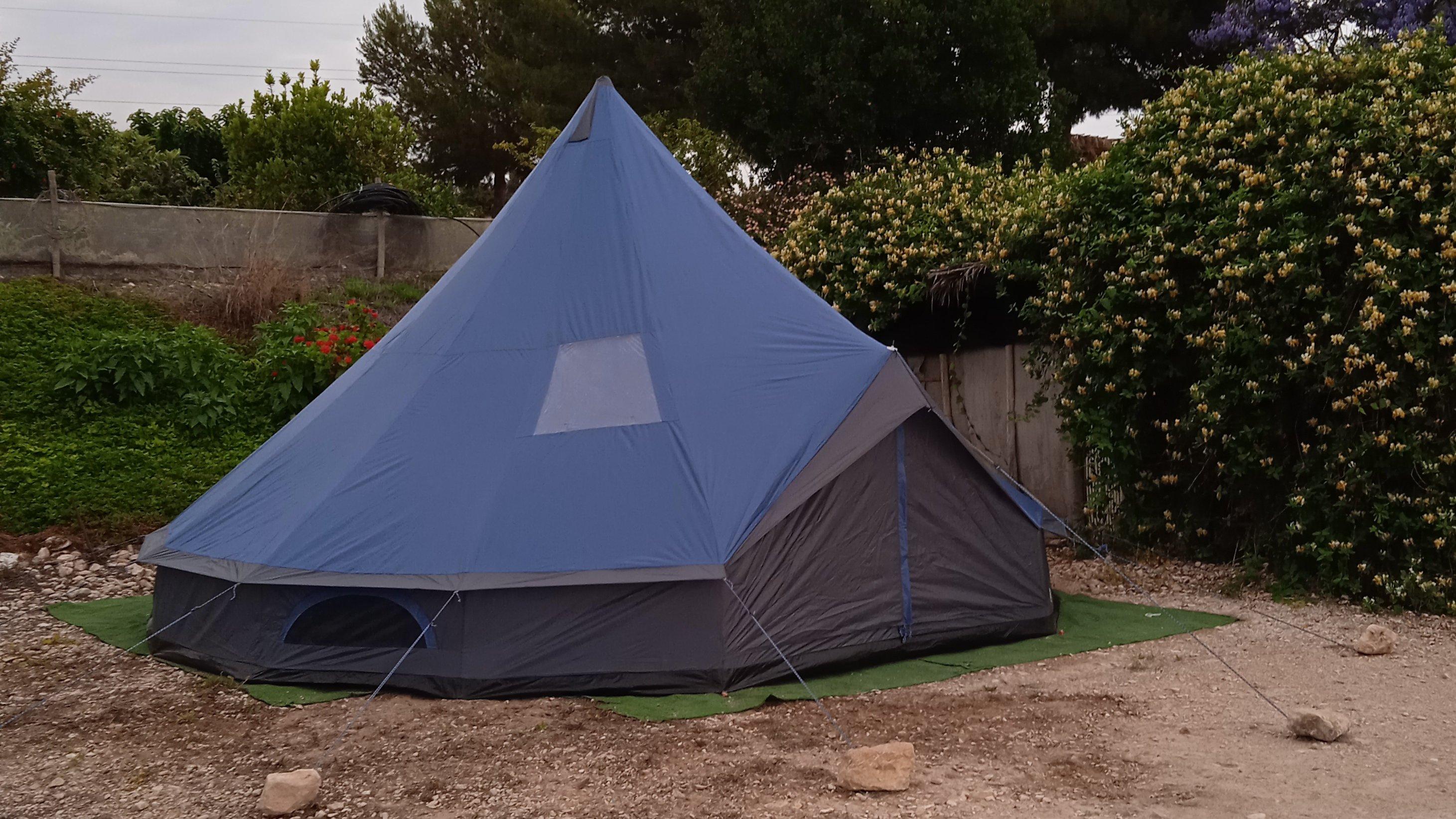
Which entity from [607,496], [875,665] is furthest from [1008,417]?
[607,496]

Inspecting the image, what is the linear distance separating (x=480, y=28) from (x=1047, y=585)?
58.3ft

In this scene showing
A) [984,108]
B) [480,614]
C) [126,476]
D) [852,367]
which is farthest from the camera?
[984,108]

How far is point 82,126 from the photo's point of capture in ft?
43.5

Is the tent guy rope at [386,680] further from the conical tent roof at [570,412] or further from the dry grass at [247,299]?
the dry grass at [247,299]

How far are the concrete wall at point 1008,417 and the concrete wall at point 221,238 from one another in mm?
6724

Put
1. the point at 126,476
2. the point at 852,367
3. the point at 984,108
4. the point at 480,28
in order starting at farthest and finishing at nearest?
the point at 480,28 < the point at 984,108 < the point at 126,476 < the point at 852,367

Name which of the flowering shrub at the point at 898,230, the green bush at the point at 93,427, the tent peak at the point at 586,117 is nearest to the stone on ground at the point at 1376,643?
the flowering shrub at the point at 898,230

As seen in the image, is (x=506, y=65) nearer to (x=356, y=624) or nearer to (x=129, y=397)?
(x=129, y=397)

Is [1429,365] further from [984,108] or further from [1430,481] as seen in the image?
[984,108]

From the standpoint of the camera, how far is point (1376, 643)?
5.10 meters

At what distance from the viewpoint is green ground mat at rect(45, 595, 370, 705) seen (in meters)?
4.80

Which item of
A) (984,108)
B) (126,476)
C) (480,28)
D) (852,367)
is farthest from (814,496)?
(480,28)

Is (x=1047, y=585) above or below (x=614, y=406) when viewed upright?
below

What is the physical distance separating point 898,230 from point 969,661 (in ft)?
14.5
